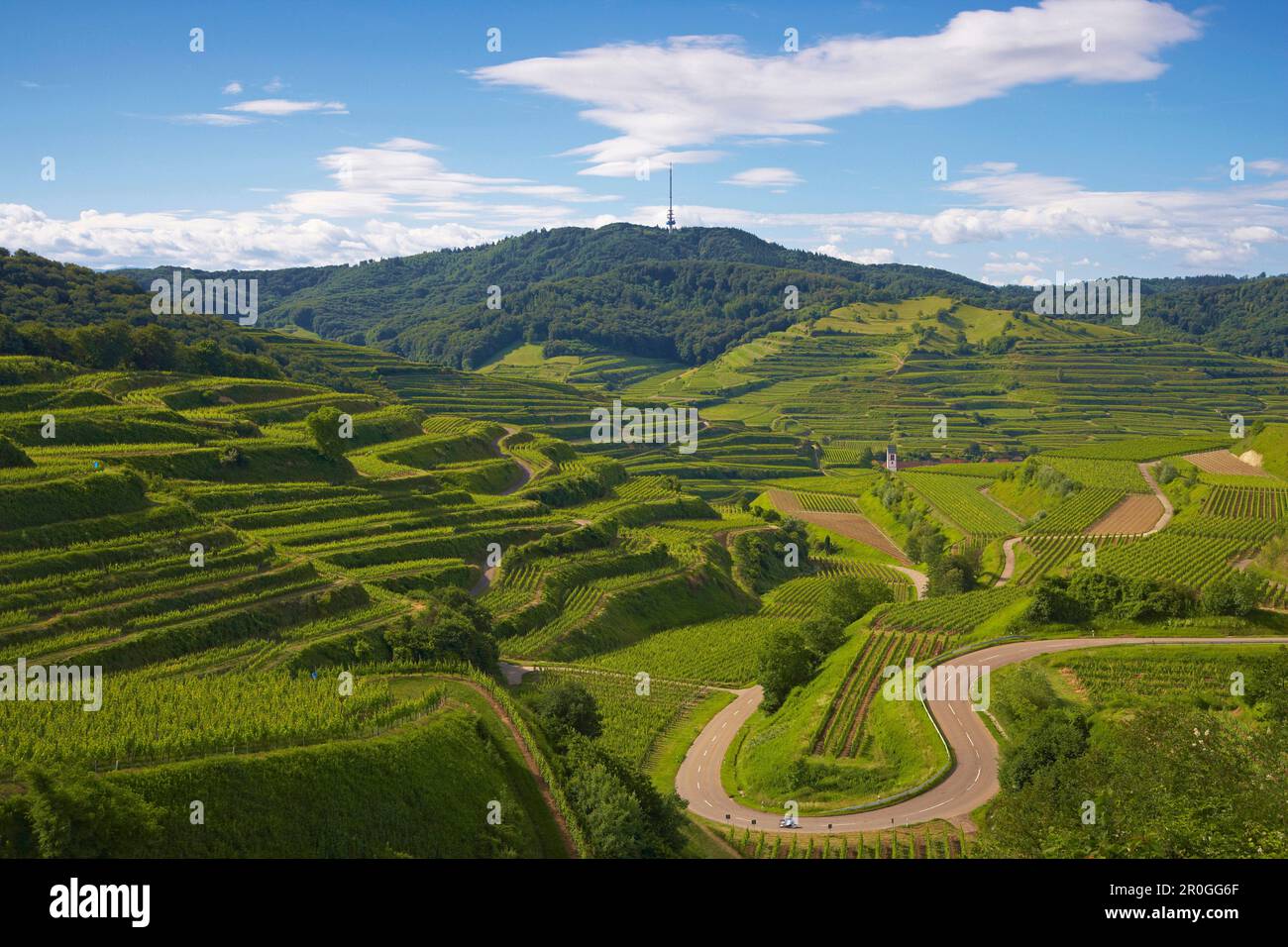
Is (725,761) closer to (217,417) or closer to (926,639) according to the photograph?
(926,639)

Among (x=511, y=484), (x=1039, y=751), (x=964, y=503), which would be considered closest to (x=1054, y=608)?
(x=1039, y=751)

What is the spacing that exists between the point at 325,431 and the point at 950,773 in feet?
195

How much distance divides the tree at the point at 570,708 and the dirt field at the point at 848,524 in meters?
79.2

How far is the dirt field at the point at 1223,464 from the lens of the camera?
124656 mm

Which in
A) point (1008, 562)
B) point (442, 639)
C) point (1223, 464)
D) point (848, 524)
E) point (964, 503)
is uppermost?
point (1223, 464)

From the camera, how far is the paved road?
48.6 meters

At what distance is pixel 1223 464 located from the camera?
131625 mm

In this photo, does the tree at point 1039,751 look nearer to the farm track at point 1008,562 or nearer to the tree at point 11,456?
the farm track at point 1008,562

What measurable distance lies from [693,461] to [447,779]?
143727 mm

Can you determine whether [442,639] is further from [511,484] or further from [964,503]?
[964,503]
